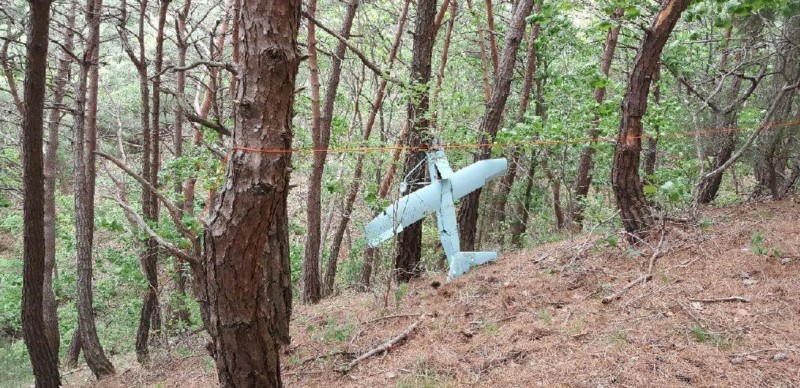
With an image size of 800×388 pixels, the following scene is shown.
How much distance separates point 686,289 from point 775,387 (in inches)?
54.4

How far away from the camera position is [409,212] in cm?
598

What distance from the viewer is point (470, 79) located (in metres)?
14.2

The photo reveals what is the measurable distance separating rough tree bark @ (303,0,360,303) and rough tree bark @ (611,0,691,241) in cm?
355

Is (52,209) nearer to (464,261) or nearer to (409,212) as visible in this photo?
(409,212)

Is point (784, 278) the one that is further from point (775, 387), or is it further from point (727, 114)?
point (727, 114)

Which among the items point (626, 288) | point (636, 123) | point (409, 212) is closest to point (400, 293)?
point (409, 212)

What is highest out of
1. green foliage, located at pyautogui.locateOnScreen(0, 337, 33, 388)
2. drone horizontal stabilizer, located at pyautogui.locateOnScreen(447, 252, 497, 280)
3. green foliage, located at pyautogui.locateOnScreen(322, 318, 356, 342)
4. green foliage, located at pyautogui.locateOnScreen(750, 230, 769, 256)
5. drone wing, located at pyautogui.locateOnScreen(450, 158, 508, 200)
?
drone wing, located at pyautogui.locateOnScreen(450, 158, 508, 200)

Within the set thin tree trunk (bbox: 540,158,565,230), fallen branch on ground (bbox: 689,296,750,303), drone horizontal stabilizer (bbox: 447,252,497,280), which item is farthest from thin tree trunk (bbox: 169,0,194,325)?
fallen branch on ground (bbox: 689,296,750,303)

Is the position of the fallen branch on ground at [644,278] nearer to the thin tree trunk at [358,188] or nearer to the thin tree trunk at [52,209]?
the thin tree trunk at [358,188]

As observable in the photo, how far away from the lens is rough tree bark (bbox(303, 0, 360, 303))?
7.40 metres

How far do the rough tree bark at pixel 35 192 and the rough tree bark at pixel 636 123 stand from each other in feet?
16.3

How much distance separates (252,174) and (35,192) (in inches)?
125

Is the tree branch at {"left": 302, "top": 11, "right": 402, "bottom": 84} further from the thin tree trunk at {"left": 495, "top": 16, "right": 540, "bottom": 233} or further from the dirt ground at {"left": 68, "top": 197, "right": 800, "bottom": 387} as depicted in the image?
the thin tree trunk at {"left": 495, "top": 16, "right": 540, "bottom": 233}

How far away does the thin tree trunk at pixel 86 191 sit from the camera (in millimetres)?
7066
